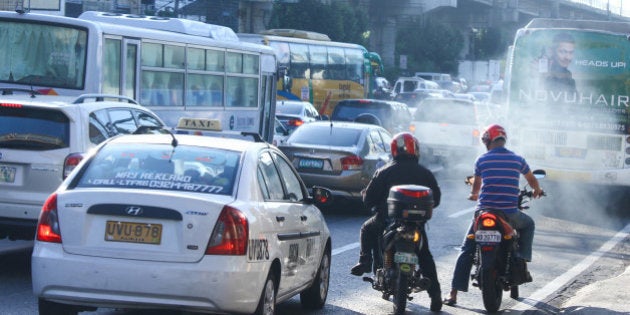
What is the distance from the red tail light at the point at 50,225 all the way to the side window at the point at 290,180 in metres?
1.94

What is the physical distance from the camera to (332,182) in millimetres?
17578

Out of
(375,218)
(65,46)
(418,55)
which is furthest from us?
(418,55)

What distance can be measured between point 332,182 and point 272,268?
382 inches

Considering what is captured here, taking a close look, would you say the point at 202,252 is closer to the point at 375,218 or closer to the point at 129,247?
the point at 129,247

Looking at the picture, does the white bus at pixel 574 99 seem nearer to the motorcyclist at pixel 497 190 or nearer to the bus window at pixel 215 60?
the bus window at pixel 215 60

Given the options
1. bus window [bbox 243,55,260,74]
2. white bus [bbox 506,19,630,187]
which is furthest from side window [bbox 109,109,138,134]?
bus window [bbox 243,55,260,74]

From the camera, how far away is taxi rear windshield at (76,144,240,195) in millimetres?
7602

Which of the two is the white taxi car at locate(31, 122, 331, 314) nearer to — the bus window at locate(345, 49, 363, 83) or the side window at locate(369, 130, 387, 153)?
the side window at locate(369, 130, 387, 153)

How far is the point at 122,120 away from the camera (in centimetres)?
1187

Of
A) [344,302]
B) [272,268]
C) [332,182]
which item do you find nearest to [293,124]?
[332,182]

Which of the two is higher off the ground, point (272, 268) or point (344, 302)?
point (272, 268)

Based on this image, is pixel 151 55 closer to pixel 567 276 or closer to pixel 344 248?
pixel 344 248

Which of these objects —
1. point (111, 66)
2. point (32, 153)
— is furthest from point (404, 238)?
point (111, 66)

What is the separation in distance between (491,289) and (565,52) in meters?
10.8
